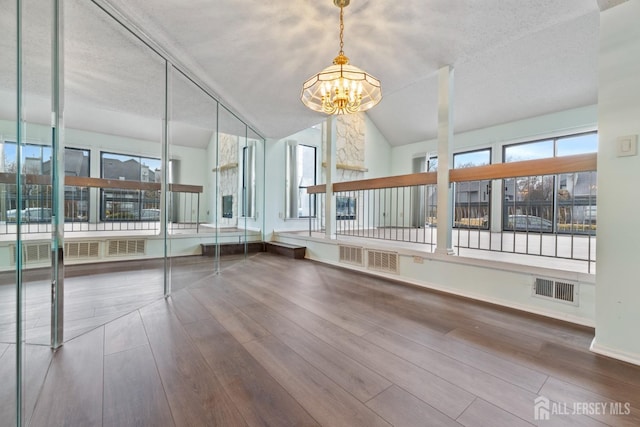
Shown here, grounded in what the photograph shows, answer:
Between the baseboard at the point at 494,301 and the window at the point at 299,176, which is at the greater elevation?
the window at the point at 299,176

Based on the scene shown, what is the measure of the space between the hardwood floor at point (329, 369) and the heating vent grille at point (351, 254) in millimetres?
1456

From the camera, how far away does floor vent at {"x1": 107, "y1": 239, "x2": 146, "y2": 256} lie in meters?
3.24

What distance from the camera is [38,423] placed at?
3.44 ft

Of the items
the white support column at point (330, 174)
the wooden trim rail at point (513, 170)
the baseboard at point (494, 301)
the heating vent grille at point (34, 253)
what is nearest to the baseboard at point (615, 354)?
the baseboard at point (494, 301)

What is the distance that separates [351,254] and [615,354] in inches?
107

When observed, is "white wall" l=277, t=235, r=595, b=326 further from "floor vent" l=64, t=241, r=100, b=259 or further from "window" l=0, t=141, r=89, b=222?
"floor vent" l=64, t=241, r=100, b=259

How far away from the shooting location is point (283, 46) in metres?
2.46

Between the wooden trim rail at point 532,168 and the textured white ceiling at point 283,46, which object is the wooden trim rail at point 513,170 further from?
the textured white ceiling at point 283,46

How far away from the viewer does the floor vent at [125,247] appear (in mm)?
3238

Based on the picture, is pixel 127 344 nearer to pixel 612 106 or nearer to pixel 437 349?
pixel 437 349

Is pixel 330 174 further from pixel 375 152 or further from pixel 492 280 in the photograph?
pixel 375 152

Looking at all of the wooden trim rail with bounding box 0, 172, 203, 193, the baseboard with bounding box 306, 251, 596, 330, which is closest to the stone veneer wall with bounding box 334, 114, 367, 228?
the baseboard with bounding box 306, 251, 596, 330

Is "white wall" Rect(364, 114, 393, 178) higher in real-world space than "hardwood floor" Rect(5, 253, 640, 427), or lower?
higher

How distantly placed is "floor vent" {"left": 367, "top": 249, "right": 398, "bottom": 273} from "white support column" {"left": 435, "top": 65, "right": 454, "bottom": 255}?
1.94ft
